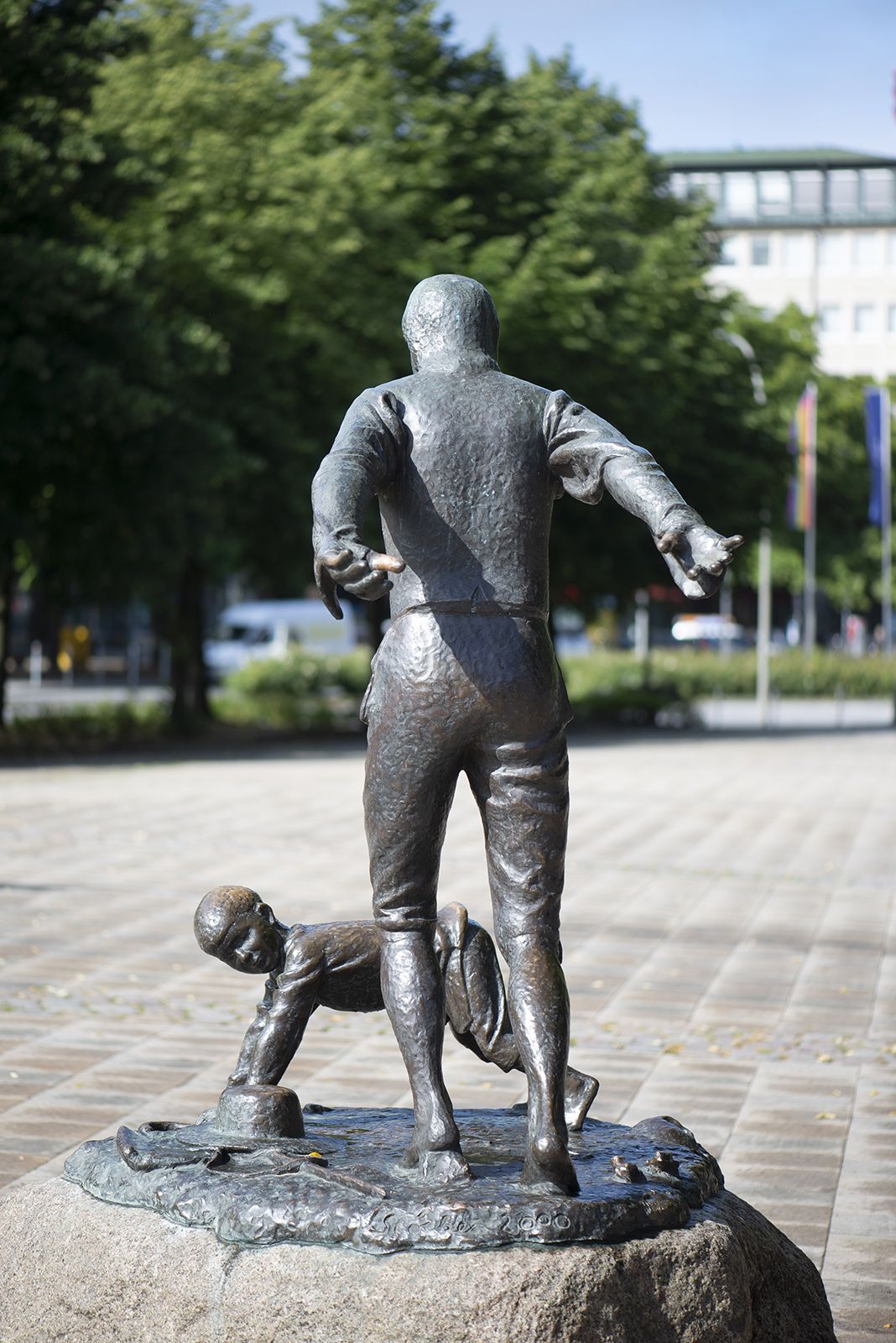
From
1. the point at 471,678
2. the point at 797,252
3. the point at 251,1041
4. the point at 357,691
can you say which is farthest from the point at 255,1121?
the point at 797,252

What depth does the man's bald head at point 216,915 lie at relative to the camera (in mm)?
4049

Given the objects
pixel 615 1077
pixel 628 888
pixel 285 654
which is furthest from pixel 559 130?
pixel 615 1077

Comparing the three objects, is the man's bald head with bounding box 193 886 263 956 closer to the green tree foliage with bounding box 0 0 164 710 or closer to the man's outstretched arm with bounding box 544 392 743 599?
the man's outstretched arm with bounding box 544 392 743 599

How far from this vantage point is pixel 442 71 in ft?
88.3

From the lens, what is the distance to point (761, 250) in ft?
285

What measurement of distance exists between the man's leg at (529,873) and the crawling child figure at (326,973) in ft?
0.81

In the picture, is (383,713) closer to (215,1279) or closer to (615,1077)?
(215,1279)

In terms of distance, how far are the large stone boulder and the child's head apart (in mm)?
688

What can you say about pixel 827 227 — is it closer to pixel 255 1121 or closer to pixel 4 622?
pixel 4 622

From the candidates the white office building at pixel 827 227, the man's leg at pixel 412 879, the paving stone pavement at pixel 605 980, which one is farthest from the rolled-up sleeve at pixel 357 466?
the white office building at pixel 827 227

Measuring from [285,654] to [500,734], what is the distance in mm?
27940

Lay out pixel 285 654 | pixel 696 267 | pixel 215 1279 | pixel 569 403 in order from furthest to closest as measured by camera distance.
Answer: pixel 285 654 < pixel 696 267 < pixel 569 403 < pixel 215 1279

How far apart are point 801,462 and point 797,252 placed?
5954cm

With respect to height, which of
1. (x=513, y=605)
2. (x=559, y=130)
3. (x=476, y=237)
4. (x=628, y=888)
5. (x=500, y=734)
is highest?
(x=559, y=130)
